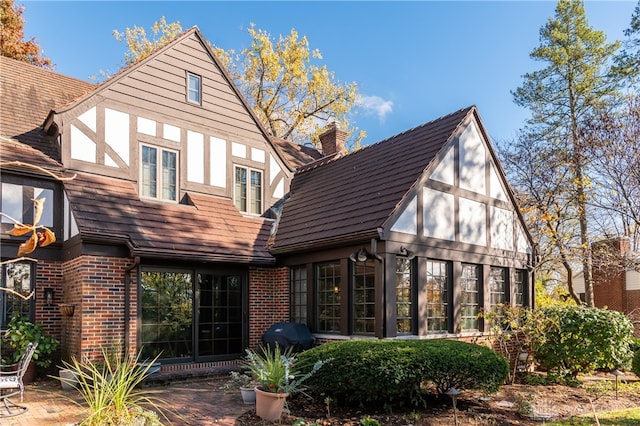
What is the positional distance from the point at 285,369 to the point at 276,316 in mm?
5248

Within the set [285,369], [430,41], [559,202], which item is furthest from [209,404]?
[559,202]

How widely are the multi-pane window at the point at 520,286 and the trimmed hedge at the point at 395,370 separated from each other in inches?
214

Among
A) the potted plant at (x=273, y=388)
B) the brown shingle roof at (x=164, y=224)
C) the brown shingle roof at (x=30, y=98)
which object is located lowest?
the potted plant at (x=273, y=388)

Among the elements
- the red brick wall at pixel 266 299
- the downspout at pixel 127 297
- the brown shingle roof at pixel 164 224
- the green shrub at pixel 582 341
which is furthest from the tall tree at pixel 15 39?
the green shrub at pixel 582 341

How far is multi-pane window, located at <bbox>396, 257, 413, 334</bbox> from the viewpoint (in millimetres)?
9992

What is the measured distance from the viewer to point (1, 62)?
11.9 meters

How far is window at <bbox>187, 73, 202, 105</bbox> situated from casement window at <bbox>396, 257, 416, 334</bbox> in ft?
22.2

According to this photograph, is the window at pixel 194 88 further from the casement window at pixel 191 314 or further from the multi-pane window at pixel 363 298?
the multi-pane window at pixel 363 298

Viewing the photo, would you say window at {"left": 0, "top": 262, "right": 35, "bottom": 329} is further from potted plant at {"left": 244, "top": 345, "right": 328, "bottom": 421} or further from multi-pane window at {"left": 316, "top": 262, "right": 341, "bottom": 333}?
multi-pane window at {"left": 316, "top": 262, "right": 341, "bottom": 333}

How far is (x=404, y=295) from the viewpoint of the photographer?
1014 cm

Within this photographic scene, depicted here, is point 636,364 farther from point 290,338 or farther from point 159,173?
point 159,173

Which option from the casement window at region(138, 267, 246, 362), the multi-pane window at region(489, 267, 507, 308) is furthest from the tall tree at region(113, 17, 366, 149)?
the multi-pane window at region(489, 267, 507, 308)

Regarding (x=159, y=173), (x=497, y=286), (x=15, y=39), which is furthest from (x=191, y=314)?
(x=15, y=39)

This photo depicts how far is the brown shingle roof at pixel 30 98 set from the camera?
1072 centimetres
